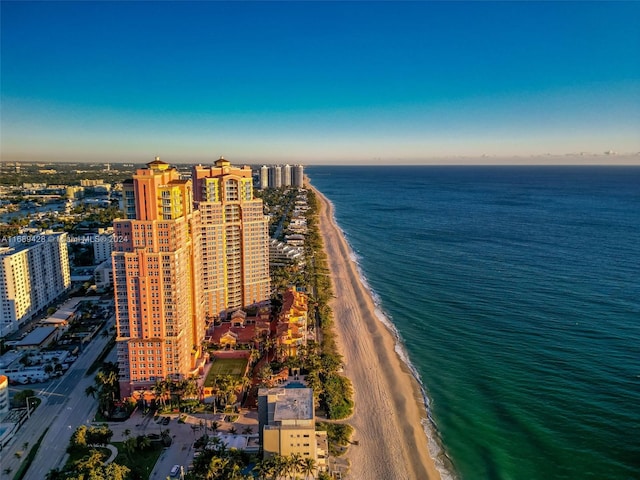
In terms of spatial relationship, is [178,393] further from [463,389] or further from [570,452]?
[570,452]

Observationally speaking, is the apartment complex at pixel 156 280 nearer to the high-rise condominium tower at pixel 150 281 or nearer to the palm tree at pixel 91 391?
the high-rise condominium tower at pixel 150 281

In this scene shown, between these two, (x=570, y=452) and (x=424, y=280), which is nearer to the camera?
(x=570, y=452)

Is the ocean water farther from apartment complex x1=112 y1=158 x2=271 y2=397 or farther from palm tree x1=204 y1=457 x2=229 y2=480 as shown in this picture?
apartment complex x1=112 y1=158 x2=271 y2=397

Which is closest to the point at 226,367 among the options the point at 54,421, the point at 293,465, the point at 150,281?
the point at 150,281

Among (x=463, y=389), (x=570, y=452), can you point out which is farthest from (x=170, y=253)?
(x=570, y=452)

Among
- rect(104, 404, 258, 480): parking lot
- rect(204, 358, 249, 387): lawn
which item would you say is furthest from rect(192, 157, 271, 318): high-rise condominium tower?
rect(104, 404, 258, 480): parking lot

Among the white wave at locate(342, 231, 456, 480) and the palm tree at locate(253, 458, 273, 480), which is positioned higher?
the palm tree at locate(253, 458, 273, 480)
